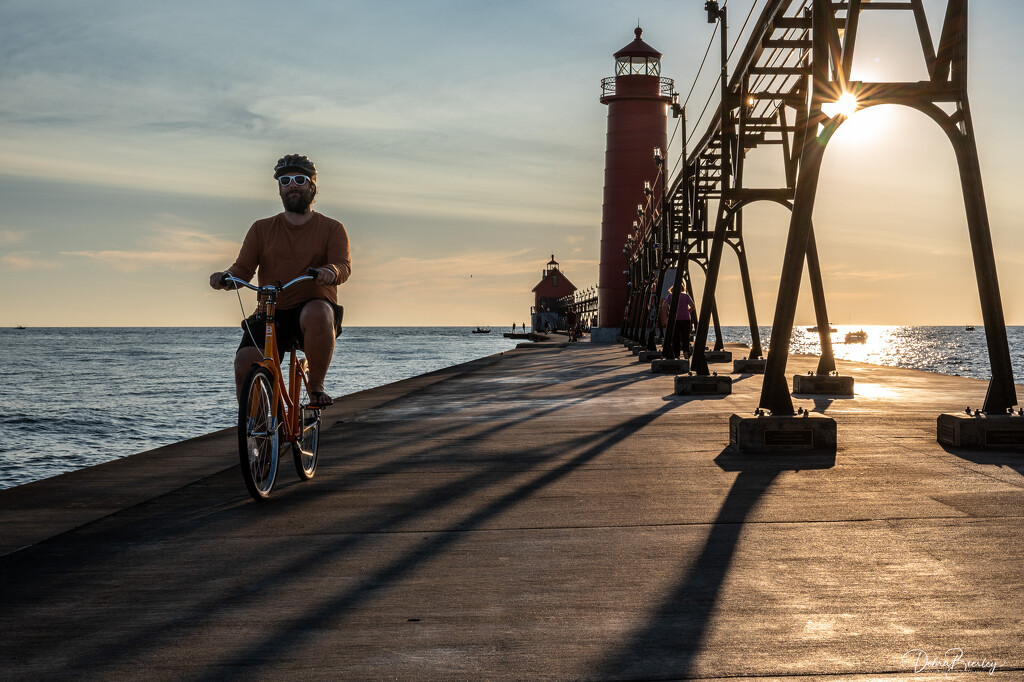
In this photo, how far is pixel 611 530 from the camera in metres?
4.54

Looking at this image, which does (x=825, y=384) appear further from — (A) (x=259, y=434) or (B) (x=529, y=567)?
(B) (x=529, y=567)

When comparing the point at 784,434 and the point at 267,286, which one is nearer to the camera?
the point at 267,286

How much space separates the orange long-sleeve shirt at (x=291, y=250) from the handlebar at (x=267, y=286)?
236mm

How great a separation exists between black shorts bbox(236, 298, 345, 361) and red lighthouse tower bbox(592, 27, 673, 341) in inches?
1692

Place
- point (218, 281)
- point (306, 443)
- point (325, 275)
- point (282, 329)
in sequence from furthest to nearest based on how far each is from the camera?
point (306, 443), point (282, 329), point (218, 281), point (325, 275)

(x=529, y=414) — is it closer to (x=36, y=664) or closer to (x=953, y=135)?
(x=953, y=135)

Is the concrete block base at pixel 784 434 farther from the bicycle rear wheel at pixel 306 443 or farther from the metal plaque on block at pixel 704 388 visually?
the metal plaque on block at pixel 704 388

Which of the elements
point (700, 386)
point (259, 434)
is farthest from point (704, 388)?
point (259, 434)

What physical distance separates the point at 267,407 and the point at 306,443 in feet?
2.83

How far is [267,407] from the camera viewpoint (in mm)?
5391

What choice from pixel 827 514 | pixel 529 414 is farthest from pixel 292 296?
pixel 529 414

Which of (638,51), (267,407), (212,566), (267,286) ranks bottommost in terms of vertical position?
(212,566)

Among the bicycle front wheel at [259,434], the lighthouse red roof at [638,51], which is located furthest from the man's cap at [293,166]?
the lighthouse red roof at [638,51]

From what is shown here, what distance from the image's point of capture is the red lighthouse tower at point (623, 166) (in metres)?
47.9
